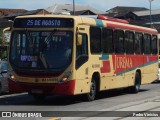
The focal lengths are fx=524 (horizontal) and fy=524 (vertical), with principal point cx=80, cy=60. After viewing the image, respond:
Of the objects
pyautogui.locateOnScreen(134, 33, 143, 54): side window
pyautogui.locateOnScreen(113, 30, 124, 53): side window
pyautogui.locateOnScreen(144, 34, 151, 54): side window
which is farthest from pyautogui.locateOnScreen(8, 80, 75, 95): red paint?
pyautogui.locateOnScreen(144, 34, 151, 54): side window

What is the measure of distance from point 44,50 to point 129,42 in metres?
6.12

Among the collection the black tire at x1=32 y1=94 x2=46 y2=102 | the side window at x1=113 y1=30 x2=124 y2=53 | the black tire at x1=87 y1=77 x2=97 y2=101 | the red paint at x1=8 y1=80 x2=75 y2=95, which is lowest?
the black tire at x1=32 y1=94 x2=46 y2=102

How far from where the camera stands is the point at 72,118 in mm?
13039

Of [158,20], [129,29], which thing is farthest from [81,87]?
[158,20]

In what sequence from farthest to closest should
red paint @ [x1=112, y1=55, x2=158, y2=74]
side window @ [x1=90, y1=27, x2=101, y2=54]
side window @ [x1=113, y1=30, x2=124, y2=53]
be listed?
1. red paint @ [x1=112, y1=55, x2=158, y2=74]
2. side window @ [x1=113, y1=30, x2=124, y2=53]
3. side window @ [x1=90, y1=27, x2=101, y2=54]

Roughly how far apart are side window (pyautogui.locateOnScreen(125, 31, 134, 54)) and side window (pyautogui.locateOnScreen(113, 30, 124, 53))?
46 centimetres

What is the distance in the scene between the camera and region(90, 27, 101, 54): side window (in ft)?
60.1

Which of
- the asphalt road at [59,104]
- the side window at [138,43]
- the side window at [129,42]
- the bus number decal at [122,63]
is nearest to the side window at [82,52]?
the asphalt road at [59,104]

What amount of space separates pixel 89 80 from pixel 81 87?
701 mm

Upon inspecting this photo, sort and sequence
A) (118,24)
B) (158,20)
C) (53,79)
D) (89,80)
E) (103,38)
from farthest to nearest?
(158,20)
(118,24)
(103,38)
(89,80)
(53,79)

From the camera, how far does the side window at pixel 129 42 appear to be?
71.7ft

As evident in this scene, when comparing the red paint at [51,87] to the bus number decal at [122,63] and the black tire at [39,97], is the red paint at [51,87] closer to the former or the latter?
the black tire at [39,97]

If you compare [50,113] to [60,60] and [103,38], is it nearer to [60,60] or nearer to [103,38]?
[60,60]

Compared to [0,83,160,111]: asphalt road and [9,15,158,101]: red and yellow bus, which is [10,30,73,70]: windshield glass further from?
[0,83,160,111]: asphalt road
